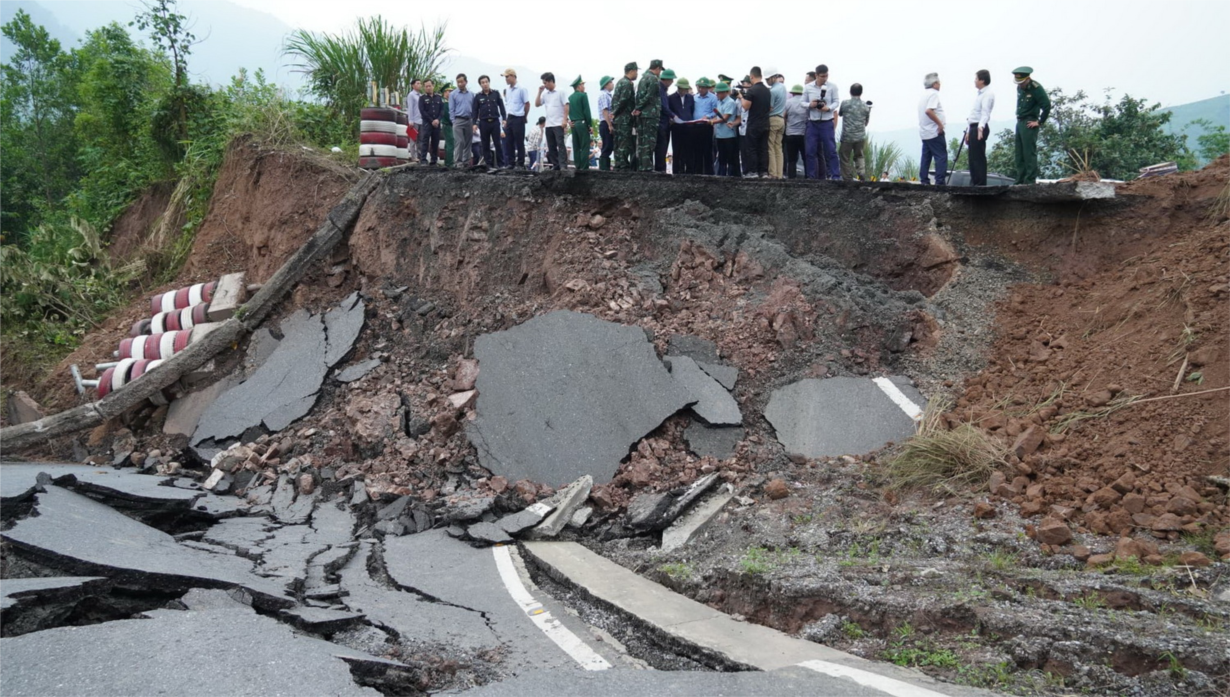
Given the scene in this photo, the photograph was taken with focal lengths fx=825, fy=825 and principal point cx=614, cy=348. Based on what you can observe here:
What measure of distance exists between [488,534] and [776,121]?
754 cm

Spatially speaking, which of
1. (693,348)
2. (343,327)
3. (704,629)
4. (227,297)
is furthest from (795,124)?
(227,297)

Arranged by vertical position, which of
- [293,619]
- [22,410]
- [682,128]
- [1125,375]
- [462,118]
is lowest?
[22,410]

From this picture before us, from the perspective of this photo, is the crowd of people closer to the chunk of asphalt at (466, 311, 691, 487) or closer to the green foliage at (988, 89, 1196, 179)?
the chunk of asphalt at (466, 311, 691, 487)

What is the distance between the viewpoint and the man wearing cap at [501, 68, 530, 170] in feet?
43.8

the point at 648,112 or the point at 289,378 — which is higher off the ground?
the point at 648,112

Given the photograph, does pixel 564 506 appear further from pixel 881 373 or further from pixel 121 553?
pixel 881 373

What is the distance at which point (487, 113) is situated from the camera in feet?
44.7

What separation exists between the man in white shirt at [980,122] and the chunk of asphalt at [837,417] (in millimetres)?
3810

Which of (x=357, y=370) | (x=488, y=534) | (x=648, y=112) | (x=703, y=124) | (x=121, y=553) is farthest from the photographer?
(x=703, y=124)

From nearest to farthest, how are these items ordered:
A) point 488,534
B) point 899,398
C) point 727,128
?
1. point 488,534
2. point 899,398
3. point 727,128

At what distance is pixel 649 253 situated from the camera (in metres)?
11.0

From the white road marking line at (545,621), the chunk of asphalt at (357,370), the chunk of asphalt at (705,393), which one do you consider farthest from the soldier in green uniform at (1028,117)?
the chunk of asphalt at (357,370)

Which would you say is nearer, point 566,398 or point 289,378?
point 566,398

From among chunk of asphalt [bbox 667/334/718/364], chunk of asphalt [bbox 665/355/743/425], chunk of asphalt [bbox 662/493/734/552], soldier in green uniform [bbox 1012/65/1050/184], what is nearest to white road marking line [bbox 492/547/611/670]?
chunk of asphalt [bbox 662/493/734/552]
